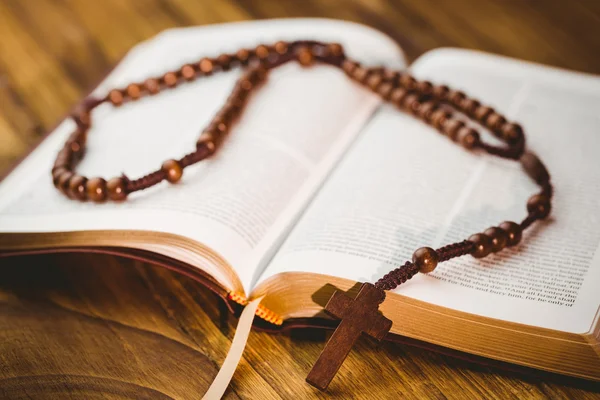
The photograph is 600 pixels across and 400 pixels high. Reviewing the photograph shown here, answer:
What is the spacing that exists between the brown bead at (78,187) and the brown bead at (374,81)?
1.86 ft

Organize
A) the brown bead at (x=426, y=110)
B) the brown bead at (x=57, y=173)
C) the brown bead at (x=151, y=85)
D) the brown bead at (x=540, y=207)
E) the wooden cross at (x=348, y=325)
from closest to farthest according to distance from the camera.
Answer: the wooden cross at (x=348, y=325) < the brown bead at (x=540, y=207) < the brown bead at (x=57, y=173) < the brown bead at (x=426, y=110) < the brown bead at (x=151, y=85)

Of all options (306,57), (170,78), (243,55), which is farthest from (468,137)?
(170,78)

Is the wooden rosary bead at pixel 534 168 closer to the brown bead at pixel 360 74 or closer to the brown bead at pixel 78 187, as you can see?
the brown bead at pixel 360 74

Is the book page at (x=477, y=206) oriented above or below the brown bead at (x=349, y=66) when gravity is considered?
below

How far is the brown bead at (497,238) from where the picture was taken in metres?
0.85

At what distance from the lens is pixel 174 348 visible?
0.86 metres

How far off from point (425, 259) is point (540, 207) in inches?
9.0

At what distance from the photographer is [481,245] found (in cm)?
85

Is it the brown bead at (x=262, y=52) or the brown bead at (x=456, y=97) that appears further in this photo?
the brown bead at (x=262, y=52)

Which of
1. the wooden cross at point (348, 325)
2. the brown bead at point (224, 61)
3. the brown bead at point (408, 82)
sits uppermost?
the brown bead at point (224, 61)

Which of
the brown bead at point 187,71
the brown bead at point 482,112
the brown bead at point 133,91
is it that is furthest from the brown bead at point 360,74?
the brown bead at point 133,91

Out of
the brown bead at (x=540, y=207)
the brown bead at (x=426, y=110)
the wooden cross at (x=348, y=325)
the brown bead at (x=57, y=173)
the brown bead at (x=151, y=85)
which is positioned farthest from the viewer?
the brown bead at (x=151, y=85)

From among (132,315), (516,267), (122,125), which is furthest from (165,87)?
(516,267)

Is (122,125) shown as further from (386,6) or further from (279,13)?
(386,6)
